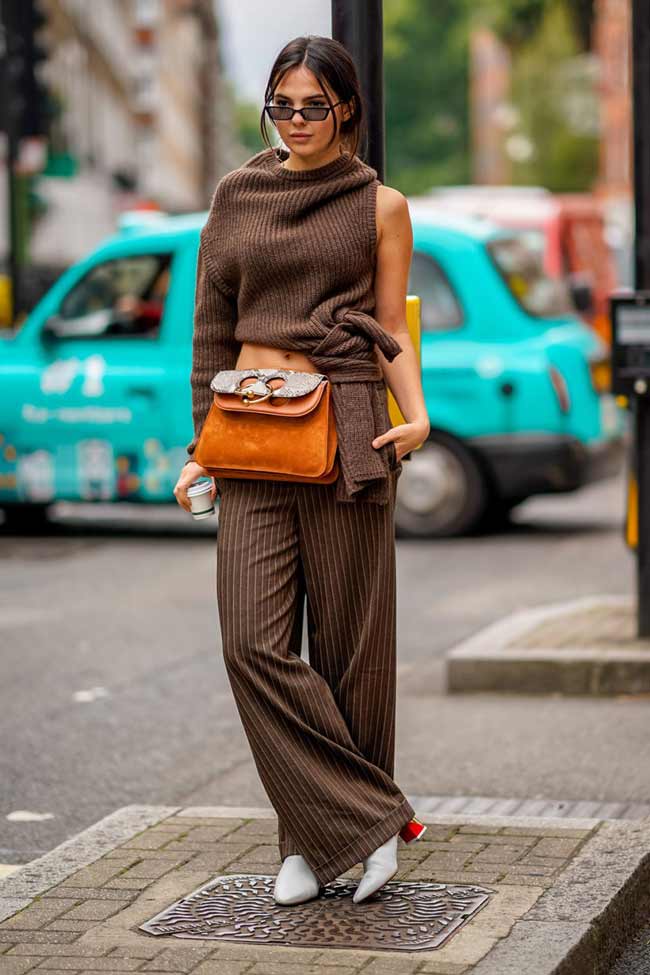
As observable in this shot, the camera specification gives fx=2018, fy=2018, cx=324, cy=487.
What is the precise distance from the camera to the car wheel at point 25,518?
1411cm

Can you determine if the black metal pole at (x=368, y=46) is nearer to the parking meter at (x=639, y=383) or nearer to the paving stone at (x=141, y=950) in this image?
the paving stone at (x=141, y=950)

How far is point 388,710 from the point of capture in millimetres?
4355

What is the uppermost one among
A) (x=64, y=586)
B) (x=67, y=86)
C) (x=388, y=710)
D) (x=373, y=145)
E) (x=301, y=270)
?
(x=67, y=86)

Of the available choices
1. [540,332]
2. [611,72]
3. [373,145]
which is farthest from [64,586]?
[611,72]

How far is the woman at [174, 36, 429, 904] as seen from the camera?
4188mm

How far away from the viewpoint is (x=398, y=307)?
4.33 metres

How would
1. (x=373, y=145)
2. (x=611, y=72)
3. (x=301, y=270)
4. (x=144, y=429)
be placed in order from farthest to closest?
(x=611, y=72) → (x=144, y=429) → (x=373, y=145) → (x=301, y=270)

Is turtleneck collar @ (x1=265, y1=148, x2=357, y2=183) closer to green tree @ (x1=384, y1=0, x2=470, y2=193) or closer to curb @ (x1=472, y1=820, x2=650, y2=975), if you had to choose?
curb @ (x1=472, y1=820, x2=650, y2=975)

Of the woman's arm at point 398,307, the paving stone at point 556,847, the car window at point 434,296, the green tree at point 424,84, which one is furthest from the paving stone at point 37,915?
the green tree at point 424,84

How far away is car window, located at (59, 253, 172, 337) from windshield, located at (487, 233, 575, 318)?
2141mm

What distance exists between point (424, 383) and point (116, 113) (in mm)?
43713

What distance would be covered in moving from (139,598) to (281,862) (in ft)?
20.5

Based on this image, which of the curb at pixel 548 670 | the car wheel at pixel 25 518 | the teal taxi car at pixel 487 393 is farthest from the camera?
the car wheel at pixel 25 518

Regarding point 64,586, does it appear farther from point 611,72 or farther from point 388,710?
point 611,72
